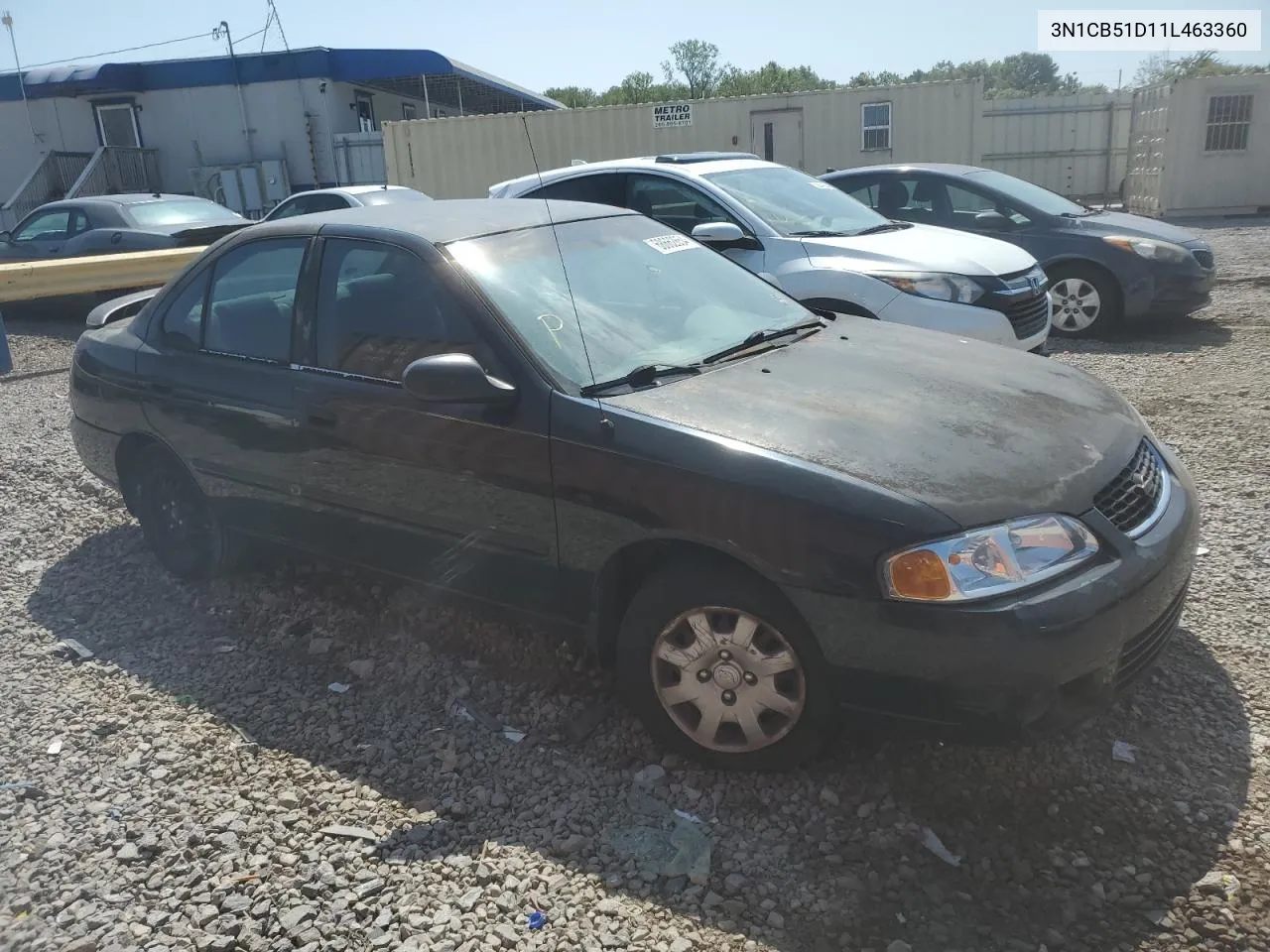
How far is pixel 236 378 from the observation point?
13.6ft

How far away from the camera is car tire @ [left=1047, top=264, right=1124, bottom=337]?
29.3 ft

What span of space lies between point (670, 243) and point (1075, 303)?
240 inches

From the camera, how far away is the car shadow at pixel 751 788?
258cm

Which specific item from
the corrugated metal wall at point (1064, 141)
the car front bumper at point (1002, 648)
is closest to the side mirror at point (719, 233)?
the car front bumper at point (1002, 648)

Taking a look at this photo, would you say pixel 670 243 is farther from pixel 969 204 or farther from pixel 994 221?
pixel 969 204

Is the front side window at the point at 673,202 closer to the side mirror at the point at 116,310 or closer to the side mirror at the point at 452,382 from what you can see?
the side mirror at the point at 116,310

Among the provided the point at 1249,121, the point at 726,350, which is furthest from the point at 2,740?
the point at 1249,121

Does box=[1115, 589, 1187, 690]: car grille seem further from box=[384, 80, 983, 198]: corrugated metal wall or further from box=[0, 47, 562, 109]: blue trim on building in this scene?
box=[0, 47, 562, 109]: blue trim on building

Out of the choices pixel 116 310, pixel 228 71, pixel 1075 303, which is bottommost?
pixel 1075 303

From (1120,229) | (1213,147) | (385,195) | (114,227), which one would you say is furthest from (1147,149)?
(114,227)

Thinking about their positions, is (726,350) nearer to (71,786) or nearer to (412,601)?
(412,601)

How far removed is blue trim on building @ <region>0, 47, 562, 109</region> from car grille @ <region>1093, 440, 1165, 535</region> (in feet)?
78.7

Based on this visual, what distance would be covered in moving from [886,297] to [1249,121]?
16.0m

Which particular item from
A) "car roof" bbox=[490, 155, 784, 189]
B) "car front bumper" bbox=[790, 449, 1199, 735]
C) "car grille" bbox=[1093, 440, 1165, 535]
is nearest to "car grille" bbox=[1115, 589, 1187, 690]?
"car front bumper" bbox=[790, 449, 1199, 735]
